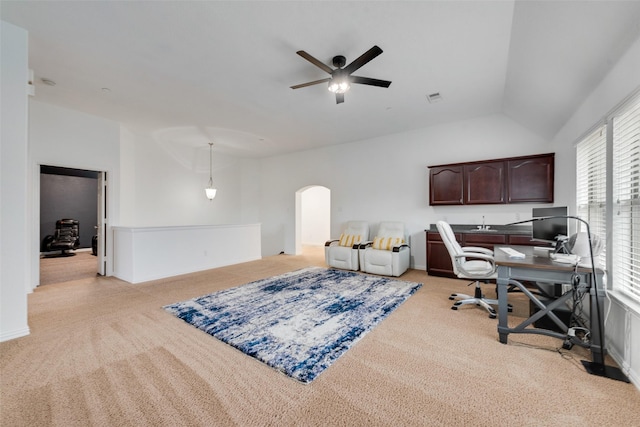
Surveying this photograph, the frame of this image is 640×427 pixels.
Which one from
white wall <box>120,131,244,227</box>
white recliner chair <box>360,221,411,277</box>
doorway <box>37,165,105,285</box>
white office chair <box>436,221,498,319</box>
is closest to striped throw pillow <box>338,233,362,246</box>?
white recliner chair <box>360,221,411,277</box>

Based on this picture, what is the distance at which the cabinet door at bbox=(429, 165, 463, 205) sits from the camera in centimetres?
482

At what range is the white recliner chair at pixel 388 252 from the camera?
186 inches

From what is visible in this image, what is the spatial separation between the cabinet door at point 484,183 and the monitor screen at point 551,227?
5.19 feet

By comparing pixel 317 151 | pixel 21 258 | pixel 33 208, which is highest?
pixel 317 151

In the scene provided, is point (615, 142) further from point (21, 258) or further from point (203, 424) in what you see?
point (21, 258)

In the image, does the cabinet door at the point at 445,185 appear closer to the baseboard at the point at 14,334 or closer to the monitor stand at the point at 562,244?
the monitor stand at the point at 562,244

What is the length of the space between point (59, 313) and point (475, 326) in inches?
185

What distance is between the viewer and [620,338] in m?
2.00

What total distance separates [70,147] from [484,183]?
717cm

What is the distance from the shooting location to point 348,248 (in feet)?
17.5

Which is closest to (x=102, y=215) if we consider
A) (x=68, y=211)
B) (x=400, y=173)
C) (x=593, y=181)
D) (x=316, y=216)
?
(x=68, y=211)

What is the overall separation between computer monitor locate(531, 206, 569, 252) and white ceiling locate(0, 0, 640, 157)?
1.27 m

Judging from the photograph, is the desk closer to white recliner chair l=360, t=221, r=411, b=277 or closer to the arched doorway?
white recliner chair l=360, t=221, r=411, b=277

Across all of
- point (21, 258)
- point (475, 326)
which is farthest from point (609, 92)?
point (21, 258)
